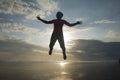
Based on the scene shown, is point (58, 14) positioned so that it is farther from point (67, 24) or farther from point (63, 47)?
point (63, 47)

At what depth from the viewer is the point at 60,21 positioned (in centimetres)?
1348

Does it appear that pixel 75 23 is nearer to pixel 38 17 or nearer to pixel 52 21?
pixel 52 21

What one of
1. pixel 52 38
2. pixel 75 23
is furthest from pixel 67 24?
pixel 52 38

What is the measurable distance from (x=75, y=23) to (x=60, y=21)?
3.79 feet

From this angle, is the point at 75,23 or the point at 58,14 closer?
the point at 58,14

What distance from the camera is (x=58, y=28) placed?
43.9ft

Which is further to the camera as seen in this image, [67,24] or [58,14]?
[67,24]

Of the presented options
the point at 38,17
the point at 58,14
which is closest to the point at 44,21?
the point at 38,17

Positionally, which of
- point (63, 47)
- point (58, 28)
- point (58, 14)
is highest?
point (58, 14)

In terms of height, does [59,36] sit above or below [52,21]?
below

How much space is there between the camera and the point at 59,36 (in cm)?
1341

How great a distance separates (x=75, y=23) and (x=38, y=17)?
2.59m

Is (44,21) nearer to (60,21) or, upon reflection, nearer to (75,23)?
(60,21)

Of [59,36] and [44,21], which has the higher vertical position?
[44,21]
